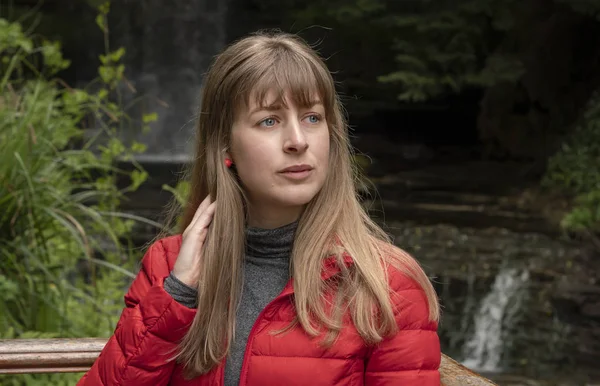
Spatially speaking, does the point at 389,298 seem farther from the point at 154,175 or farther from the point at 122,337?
the point at 154,175

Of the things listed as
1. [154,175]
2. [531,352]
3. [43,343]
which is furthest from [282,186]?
[154,175]

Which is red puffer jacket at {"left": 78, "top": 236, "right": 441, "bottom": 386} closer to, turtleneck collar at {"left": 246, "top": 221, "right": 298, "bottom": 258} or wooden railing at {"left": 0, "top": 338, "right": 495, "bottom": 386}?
turtleneck collar at {"left": 246, "top": 221, "right": 298, "bottom": 258}

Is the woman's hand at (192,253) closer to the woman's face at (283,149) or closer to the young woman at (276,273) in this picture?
the young woman at (276,273)

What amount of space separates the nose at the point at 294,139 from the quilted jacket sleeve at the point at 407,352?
320 millimetres

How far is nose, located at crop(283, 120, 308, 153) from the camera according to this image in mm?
1646

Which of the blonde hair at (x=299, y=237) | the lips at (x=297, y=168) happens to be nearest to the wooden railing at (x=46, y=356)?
the blonde hair at (x=299, y=237)

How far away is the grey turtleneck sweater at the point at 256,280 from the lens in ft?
5.56

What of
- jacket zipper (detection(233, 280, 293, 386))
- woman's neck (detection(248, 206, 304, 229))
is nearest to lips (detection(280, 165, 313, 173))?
woman's neck (detection(248, 206, 304, 229))

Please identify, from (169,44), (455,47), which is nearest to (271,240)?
(455,47)

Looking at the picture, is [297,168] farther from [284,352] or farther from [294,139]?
[284,352]

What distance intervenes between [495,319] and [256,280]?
7145mm

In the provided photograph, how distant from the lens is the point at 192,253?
1.71 m

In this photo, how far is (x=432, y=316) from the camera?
5.30 feet

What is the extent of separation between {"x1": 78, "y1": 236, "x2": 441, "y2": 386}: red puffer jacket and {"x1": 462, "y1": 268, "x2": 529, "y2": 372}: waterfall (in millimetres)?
6025
